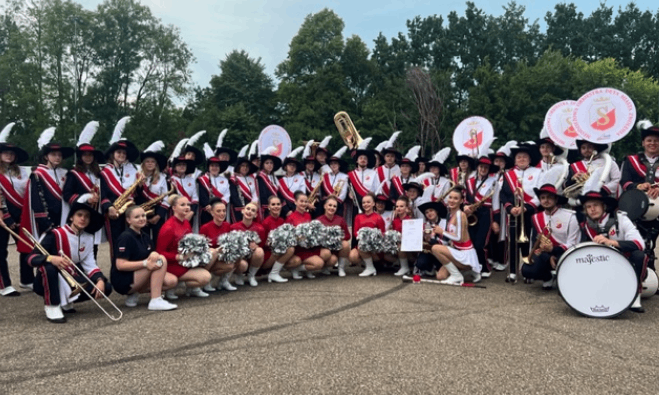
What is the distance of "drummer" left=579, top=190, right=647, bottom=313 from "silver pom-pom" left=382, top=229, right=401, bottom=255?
273 cm

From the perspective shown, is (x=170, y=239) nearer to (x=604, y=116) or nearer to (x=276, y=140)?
(x=276, y=140)

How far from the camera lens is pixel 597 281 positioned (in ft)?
16.8

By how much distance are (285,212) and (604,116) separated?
17.0 feet

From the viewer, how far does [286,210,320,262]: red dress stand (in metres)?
7.73

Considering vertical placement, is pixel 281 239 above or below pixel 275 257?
above

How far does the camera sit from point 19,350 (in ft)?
A: 13.8

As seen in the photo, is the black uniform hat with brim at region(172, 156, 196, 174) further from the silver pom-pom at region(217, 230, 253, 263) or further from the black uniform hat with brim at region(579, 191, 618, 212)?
the black uniform hat with brim at region(579, 191, 618, 212)

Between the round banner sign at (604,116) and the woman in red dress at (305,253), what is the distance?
4115mm

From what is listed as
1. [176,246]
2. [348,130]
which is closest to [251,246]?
[176,246]

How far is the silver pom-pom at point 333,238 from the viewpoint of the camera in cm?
762

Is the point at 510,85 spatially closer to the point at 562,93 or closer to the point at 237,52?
the point at 562,93

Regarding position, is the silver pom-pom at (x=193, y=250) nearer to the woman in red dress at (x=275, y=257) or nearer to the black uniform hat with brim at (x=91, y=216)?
the black uniform hat with brim at (x=91, y=216)

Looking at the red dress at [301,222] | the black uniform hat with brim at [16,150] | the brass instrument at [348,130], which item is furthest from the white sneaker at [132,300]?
the brass instrument at [348,130]

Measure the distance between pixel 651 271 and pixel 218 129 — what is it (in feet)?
104
